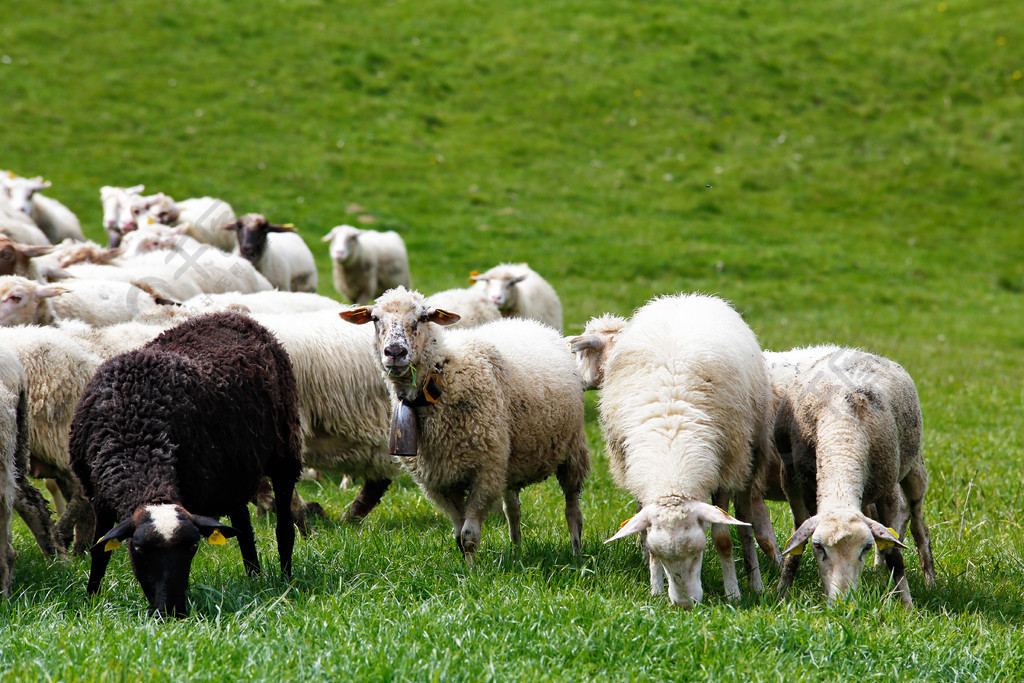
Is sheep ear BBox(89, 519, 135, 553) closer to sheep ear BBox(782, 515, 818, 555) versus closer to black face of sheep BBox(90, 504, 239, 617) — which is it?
black face of sheep BBox(90, 504, 239, 617)

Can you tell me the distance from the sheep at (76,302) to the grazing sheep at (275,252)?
3.44m

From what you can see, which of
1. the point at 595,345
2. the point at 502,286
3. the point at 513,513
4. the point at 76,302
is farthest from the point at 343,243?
the point at 513,513

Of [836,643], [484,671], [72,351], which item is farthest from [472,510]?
[72,351]

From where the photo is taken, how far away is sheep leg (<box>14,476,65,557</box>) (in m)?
5.59

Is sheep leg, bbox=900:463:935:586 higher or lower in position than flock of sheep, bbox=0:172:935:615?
lower

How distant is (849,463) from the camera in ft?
16.3

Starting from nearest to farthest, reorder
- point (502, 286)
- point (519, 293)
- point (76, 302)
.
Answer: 1. point (76, 302)
2. point (502, 286)
3. point (519, 293)

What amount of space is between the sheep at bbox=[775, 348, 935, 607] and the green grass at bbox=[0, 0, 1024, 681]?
251 millimetres

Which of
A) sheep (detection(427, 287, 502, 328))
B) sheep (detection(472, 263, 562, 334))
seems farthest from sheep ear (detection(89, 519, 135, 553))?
sheep (detection(472, 263, 562, 334))

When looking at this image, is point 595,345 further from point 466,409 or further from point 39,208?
point 39,208

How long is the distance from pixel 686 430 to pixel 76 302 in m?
5.39

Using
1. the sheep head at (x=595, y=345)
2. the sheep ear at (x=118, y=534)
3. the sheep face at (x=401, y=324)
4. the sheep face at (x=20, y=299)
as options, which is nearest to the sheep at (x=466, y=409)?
the sheep face at (x=401, y=324)

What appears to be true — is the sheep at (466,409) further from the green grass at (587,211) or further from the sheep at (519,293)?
the sheep at (519,293)

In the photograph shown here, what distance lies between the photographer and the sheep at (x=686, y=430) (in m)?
4.61
